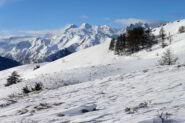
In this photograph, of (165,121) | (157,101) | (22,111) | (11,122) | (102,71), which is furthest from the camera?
A: (102,71)

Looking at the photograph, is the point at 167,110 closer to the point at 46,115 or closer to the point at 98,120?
the point at 98,120

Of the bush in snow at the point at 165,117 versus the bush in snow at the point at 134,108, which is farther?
the bush in snow at the point at 134,108

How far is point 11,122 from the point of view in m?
7.66

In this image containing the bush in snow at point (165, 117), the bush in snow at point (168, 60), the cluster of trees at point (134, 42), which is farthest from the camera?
the cluster of trees at point (134, 42)

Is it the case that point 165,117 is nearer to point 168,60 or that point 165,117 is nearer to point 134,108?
point 134,108

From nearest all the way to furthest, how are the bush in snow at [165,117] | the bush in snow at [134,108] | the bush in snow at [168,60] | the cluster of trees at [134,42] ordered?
the bush in snow at [165,117]
the bush in snow at [134,108]
the bush in snow at [168,60]
the cluster of trees at [134,42]

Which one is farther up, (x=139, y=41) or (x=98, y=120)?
(x=139, y=41)

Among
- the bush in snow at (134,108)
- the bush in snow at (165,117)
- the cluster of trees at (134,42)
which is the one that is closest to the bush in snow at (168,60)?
the bush in snow at (134,108)

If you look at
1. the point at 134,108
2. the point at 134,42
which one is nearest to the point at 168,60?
the point at 134,108

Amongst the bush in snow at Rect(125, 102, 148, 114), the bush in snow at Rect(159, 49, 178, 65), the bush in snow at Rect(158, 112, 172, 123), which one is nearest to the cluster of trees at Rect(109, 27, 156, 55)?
the bush in snow at Rect(159, 49, 178, 65)

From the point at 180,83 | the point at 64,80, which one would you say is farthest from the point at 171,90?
the point at 64,80

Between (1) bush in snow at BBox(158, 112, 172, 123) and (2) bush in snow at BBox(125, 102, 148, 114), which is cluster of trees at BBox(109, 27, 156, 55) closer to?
(2) bush in snow at BBox(125, 102, 148, 114)

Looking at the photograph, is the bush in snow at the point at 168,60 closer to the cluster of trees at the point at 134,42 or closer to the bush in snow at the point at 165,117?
the bush in snow at the point at 165,117

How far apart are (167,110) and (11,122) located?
451cm
